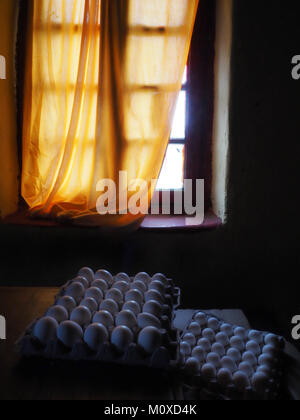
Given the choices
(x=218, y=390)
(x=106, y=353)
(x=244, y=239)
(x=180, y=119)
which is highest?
(x=180, y=119)

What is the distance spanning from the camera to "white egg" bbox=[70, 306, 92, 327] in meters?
1.08

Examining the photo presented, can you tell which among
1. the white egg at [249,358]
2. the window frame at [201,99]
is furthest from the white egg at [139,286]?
the window frame at [201,99]

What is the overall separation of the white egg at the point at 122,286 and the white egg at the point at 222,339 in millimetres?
298

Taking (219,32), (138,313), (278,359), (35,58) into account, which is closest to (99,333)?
(138,313)

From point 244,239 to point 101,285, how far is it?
2.38 feet

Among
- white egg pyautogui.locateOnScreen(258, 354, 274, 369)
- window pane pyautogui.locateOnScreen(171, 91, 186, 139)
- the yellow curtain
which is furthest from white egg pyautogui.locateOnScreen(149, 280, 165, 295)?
window pane pyautogui.locateOnScreen(171, 91, 186, 139)

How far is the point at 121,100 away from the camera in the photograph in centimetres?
172

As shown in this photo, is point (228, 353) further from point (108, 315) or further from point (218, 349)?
point (108, 315)

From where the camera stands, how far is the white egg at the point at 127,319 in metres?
1.08

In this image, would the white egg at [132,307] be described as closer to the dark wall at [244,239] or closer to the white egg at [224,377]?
the white egg at [224,377]

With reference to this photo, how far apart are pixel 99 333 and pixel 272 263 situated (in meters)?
0.98

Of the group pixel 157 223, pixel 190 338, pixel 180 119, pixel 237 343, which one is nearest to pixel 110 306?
pixel 190 338

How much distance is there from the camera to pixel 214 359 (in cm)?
121

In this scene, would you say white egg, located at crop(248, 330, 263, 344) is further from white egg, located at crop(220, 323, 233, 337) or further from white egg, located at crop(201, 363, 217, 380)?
white egg, located at crop(201, 363, 217, 380)
